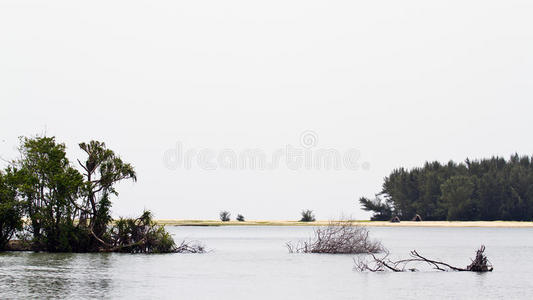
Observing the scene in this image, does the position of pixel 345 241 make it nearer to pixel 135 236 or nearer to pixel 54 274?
pixel 135 236

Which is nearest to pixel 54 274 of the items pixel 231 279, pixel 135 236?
pixel 231 279

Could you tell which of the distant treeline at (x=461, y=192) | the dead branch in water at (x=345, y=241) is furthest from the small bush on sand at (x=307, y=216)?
the dead branch in water at (x=345, y=241)

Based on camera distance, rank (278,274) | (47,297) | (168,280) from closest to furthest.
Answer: (47,297)
(168,280)
(278,274)

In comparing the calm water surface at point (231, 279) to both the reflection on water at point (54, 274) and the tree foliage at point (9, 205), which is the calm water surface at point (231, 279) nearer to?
the reflection on water at point (54, 274)

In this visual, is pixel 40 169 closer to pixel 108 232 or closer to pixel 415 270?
pixel 108 232

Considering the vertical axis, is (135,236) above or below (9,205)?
below

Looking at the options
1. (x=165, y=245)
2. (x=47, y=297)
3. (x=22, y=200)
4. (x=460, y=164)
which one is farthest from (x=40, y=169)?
(x=460, y=164)

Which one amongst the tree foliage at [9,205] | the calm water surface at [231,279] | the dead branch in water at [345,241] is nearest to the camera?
the calm water surface at [231,279]

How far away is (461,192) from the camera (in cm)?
14050

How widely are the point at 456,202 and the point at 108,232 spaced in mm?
94212

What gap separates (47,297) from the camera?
34125mm

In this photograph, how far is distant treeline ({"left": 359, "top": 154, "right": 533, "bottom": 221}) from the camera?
5591 inches

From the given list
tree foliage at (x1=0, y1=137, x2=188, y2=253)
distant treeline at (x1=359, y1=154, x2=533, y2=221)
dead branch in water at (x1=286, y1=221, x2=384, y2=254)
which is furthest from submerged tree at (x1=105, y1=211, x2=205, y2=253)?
distant treeline at (x1=359, y1=154, x2=533, y2=221)

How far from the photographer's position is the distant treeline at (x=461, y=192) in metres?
142
